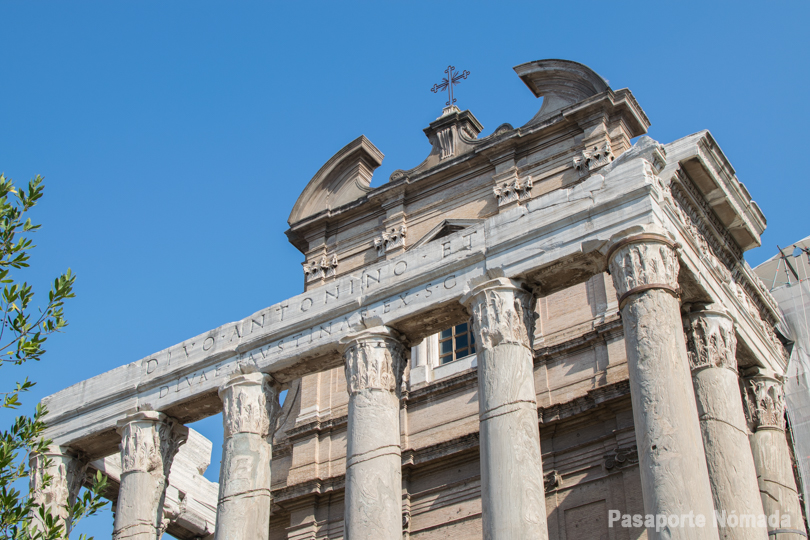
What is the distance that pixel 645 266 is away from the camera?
49.8 feet

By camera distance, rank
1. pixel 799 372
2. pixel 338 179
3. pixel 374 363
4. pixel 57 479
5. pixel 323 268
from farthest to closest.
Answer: pixel 338 179, pixel 323 268, pixel 799 372, pixel 57 479, pixel 374 363

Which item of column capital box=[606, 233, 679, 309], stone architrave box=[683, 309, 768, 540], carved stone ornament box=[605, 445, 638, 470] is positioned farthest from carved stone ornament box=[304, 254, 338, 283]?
column capital box=[606, 233, 679, 309]

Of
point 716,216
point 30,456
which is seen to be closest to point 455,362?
point 716,216

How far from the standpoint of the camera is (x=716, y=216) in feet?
Answer: 61.0

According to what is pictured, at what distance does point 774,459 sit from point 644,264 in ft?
16.1

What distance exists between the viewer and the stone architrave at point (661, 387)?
13094mm

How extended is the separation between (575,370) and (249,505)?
23.8 ft

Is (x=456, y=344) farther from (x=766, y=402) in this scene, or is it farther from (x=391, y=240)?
(x=766, y=402)

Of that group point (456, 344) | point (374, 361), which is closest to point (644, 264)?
point (374, 361)

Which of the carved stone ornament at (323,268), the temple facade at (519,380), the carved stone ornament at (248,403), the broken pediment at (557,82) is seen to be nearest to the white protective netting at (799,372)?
the temple facade at (519,380)

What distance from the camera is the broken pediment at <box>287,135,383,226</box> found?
27.7 meters

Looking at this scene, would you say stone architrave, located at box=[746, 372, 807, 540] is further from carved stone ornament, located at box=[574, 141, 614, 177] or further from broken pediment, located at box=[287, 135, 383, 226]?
broken pediment, located at box=[287, 135, 383, 226]

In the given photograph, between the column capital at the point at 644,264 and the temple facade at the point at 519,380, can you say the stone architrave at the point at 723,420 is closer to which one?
the temple facade at the point at 519,380

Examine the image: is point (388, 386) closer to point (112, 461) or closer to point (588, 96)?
point (112, 461)
